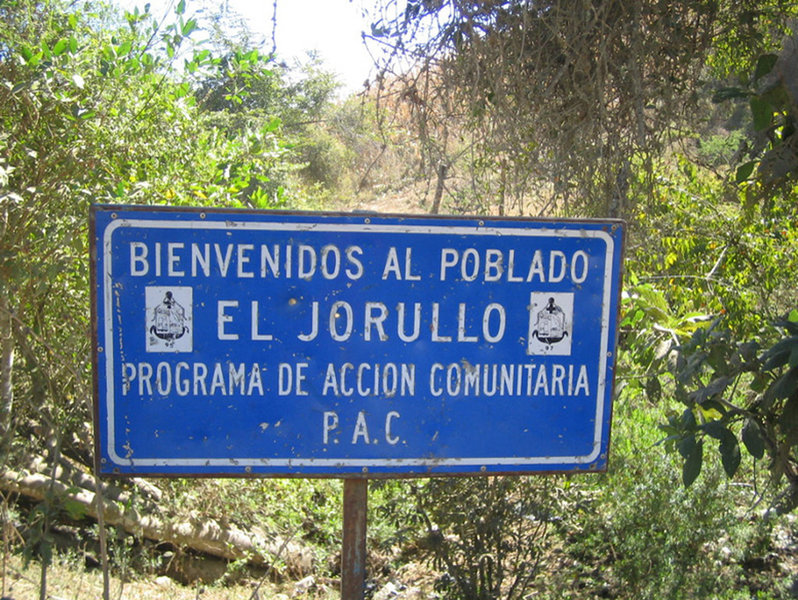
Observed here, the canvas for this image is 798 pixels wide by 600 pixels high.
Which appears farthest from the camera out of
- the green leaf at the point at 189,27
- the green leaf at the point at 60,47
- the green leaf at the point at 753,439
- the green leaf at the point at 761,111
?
the green leaf at the point at 189,27

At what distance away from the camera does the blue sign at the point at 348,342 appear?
1814 mm

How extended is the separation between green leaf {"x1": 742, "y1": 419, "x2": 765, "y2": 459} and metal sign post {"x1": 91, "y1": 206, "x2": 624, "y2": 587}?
620mm

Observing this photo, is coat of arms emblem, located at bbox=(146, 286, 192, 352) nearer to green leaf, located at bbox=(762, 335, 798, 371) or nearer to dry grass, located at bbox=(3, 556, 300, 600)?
dry grass, located at bbox=(3, 556, 300, 600)

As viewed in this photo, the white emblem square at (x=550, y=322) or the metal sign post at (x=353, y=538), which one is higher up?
the white emblem square at (x=550, y=322)

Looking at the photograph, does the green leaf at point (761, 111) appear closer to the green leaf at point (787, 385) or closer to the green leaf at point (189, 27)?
the green leaf at point (787, 385)

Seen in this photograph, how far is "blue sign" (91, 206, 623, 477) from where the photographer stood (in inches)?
71.4

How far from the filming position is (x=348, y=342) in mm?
1862

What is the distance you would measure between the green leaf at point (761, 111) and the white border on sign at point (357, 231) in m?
0.98

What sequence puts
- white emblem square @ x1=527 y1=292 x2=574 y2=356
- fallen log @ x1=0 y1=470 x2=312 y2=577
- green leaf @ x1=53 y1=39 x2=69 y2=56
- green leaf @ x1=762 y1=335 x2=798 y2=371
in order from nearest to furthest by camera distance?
white emblem square @ x1=527 y1=292 x2=574 y2=356 < green leaf @ x1=762 y1=335 x2=798 y2=371 < green leaf @ x1=53 y1=39 x2=69 y2=56 < fallen log @ x1=0 y1=470 x2=312 y2=577

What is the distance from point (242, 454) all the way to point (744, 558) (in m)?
2.90

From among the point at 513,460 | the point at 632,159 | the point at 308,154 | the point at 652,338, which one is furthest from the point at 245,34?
the point at 513,460

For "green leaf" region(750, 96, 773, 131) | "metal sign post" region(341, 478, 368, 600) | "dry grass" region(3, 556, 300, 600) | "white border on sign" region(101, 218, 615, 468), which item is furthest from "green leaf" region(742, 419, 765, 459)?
"dry grass" region(3, 556, 300, 600)

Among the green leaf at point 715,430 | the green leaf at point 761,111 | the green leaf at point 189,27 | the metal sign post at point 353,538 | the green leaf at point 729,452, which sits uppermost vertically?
the green leaf at point 189,27

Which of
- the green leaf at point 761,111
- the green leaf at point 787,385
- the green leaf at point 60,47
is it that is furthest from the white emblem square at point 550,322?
the green leaf at point 60,47
